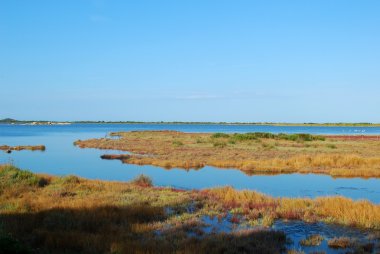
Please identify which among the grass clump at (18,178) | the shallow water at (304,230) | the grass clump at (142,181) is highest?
the grass clump at (18,178)

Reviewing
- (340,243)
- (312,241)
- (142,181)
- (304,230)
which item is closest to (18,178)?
(142,181)

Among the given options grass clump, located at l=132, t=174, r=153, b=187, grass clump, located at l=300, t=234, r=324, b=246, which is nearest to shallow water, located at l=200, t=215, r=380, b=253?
grass clump, located at l=300, t=234, r=324, b=246

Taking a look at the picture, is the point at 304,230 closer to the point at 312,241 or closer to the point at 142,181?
the point at 312,241

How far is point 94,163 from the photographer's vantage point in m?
39.0

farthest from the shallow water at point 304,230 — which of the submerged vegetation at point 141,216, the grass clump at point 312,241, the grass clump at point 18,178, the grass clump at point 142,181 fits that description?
the grass clump at point 18,178

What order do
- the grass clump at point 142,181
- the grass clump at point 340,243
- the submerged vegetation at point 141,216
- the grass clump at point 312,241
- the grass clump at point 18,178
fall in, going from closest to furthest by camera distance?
the submerged vegetation at point 141,216 < the grass clump at point 340,243 < the grass clump at point 312,241 < the grass clump at point 18,178 < the grass clump at point 142,181

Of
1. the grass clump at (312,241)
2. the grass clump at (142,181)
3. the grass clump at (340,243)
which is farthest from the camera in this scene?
the grass clump at (142,181)

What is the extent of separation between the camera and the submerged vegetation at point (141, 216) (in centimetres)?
1110

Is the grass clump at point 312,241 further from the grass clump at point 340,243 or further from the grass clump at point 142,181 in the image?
the grass clump at point 142,181

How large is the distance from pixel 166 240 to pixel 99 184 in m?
10.7

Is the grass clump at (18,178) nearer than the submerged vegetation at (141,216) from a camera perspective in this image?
No

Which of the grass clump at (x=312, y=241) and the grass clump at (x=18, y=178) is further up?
the grass clump at (x=18, y=178)

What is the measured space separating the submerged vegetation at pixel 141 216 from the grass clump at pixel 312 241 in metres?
0.49

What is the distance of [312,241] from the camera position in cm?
1234
